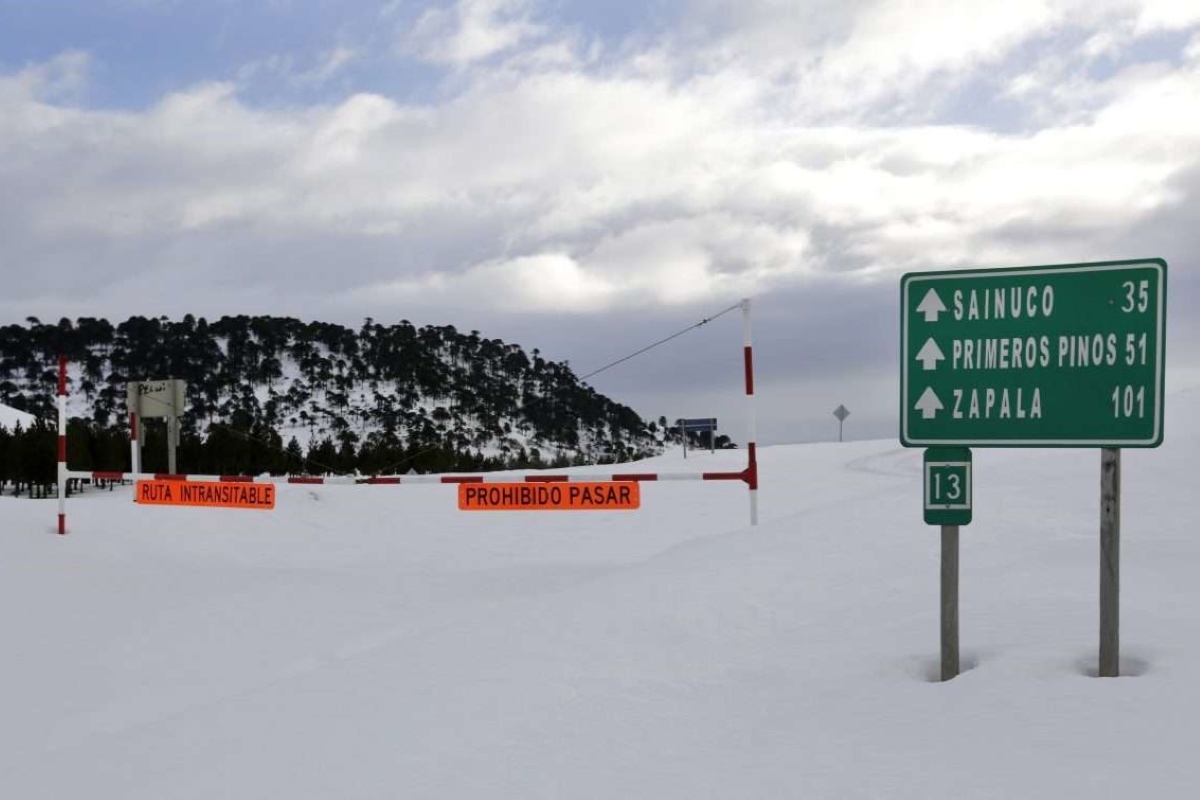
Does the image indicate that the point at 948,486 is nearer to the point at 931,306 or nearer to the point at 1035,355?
the point at 1035,355

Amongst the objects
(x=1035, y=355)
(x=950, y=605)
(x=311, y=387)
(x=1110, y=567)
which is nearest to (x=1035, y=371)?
(x=1035, y=355)

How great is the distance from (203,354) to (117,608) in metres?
183

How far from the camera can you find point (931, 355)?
532cm

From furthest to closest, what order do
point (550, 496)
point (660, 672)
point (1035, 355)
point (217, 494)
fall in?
point (217, 494) → point (550, 496) → point (660, 672) → point (1035, 355)

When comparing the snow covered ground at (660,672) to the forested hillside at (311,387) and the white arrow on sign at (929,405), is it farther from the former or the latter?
the forested hillside at (311,387)

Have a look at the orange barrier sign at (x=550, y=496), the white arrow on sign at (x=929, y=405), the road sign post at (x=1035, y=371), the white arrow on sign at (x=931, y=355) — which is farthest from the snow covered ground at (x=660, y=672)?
the white arrow on sign at (x=931, y=355)

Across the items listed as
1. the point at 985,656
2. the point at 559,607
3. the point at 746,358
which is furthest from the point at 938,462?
the point at 746,358

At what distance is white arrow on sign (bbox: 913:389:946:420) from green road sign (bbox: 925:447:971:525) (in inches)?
6.9

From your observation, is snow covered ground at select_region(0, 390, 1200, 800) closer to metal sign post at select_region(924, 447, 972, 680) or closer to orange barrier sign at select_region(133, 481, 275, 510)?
metal sign post at select_region(924, 447, 972, 680)

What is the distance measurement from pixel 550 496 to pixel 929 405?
300 inches

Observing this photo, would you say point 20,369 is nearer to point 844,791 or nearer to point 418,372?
point 418,372

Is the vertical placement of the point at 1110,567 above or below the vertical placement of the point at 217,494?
above

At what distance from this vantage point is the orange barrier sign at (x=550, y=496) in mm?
12234

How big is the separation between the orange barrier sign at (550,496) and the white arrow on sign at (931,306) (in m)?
6.83
